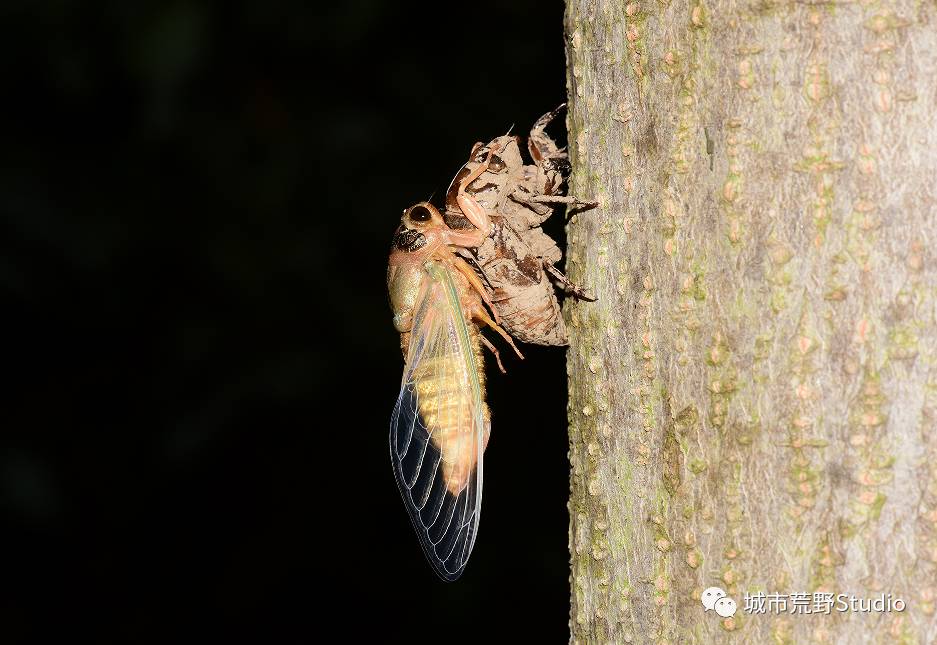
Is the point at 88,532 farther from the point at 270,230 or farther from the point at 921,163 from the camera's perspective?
the point at 921,163

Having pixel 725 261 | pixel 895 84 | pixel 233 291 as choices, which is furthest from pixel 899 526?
pixel 233 291

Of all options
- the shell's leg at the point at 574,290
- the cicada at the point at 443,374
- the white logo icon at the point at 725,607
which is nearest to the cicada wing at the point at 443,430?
the cicada at the point at 443,374

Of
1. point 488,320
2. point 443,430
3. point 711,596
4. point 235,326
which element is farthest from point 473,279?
point 235,326

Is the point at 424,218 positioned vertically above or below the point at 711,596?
above

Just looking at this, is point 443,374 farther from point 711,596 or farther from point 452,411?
point 711,596

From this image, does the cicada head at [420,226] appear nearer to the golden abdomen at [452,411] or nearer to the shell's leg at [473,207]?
the shell's leg at [473,207]

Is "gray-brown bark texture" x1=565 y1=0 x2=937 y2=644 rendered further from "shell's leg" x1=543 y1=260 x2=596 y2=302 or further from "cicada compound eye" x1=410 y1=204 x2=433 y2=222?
"cicada compound eye" x1=410 y1=204 x2=433 y2=222
